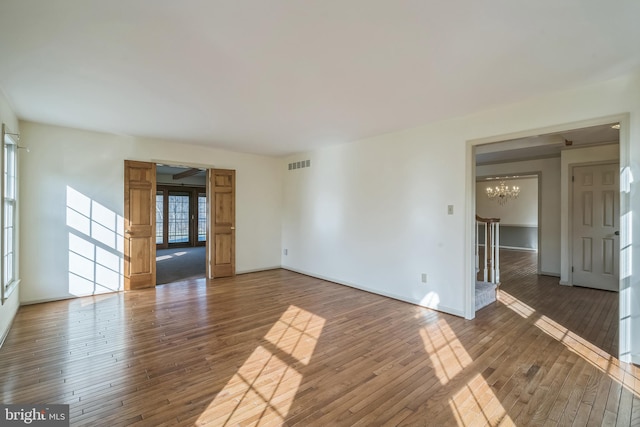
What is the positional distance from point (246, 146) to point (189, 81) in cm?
289

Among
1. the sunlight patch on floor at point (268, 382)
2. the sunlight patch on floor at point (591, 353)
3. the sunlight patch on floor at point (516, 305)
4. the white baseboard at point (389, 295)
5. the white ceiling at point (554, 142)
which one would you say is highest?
the white ceiling at point (554, 142)

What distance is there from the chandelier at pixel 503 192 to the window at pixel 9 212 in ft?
36.2

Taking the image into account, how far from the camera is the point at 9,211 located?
141 inches

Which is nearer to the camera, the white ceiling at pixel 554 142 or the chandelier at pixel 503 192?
the white ceiling at pixel 554 142

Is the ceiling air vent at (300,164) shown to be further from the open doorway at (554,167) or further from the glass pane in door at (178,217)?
the glass pane in door at (178,217)

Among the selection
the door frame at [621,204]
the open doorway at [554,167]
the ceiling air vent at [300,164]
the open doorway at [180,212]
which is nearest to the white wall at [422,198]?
the door frame at [621,204]

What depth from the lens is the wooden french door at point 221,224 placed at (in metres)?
5.84

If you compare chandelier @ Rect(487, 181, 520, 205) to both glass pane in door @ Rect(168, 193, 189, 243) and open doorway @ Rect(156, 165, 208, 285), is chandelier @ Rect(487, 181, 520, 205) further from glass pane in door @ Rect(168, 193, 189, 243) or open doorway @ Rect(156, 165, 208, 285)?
glass pane in door @ Rect(168, 193, 189, 243)

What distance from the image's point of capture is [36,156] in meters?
4.22

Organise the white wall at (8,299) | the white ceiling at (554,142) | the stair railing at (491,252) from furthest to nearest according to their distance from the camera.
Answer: the stair railing at (491,252) < the white ceiling at (554,142) < the white wall at (8,299)

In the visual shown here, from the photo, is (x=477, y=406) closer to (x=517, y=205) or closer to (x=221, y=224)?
(x=221, y=224)

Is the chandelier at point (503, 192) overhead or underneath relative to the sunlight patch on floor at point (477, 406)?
overhead

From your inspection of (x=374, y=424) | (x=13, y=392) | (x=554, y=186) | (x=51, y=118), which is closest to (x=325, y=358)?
(x=374, y=424)

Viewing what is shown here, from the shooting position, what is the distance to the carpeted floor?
19.6ft
